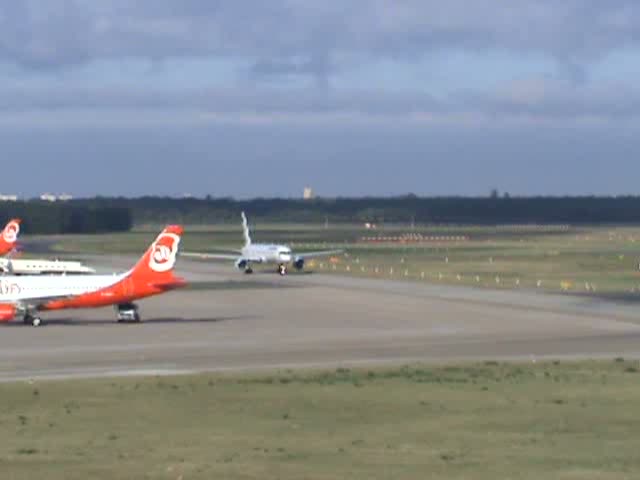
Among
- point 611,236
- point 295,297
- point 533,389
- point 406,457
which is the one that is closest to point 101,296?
point 295,297

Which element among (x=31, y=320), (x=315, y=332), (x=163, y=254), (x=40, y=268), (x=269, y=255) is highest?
(x=163, y=254)

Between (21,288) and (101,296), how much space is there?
3802mm

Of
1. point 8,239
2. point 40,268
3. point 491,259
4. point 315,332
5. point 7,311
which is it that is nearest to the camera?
point 315,332

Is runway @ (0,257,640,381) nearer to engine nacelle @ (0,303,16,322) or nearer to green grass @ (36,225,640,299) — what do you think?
engine nacelle @ (0,303,16,322)

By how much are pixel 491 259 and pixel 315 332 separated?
6906 cm

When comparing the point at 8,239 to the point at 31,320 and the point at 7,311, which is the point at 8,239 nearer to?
the point at 7,311

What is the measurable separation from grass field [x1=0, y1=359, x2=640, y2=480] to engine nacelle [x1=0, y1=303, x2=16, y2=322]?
25.0m

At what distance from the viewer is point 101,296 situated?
71812 mm

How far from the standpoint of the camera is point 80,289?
71.7 metres

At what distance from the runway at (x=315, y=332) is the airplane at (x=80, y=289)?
1.02m

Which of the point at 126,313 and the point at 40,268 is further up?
the point at 40,268

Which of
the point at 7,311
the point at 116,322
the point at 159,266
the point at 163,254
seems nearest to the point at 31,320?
the point at 7,311

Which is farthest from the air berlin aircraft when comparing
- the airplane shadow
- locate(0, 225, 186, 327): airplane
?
locate(0, 225, 186, 327): airplane

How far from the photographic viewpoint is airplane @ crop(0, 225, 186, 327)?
2822 inches
